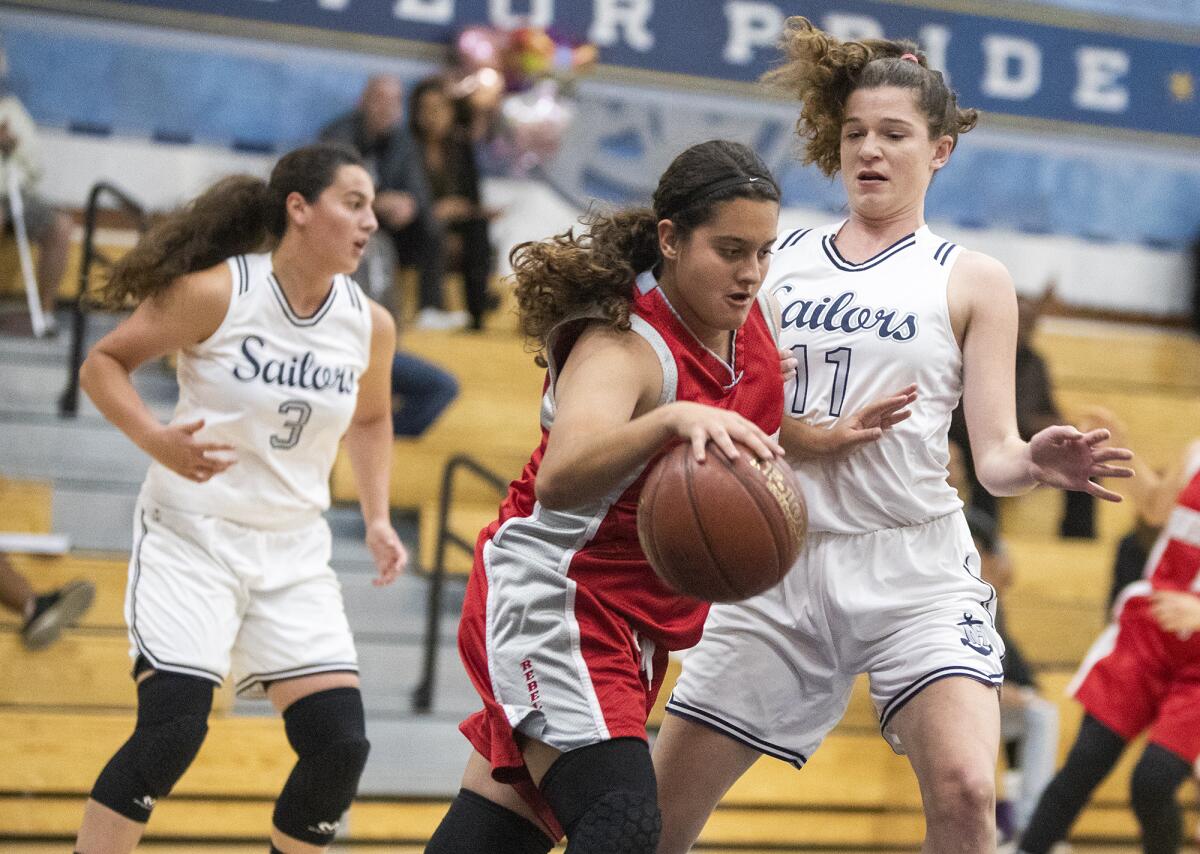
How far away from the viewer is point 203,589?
3770mm

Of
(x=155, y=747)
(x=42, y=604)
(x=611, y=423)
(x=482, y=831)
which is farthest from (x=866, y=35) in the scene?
(x=482, y=831)

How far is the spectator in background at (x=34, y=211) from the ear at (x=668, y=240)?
19.0 feet

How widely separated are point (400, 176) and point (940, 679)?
18.8 feet

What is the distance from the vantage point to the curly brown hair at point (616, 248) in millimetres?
2721

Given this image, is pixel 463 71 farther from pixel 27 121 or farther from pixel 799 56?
pixel 799 56

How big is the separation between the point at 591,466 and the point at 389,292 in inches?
205

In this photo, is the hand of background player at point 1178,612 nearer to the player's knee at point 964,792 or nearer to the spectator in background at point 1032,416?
the spectator in background at point 1032,416

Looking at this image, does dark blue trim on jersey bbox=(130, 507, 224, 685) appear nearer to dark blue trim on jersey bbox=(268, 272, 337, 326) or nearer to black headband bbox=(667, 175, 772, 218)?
dark blue trim on jersey bbox=(268, 272, 337, 326)

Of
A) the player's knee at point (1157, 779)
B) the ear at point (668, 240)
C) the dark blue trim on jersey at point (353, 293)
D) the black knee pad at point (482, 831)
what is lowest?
the player's knee at point (1157, 779)

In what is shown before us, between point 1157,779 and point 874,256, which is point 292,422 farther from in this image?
point 1157,779

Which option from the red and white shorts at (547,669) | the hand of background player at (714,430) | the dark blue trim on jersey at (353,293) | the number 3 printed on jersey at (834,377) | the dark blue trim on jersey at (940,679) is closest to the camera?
the hand of background player at (714,430)

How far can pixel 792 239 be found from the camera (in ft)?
11.4

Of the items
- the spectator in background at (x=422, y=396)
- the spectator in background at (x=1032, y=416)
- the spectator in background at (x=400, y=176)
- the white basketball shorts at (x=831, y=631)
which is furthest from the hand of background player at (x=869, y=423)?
the spectator in background at (x=400, y=176)

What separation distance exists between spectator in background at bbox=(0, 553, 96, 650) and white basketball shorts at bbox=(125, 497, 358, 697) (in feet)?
5.33
